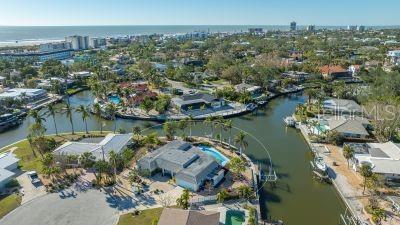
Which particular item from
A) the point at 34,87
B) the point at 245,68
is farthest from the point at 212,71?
the point at 34,87

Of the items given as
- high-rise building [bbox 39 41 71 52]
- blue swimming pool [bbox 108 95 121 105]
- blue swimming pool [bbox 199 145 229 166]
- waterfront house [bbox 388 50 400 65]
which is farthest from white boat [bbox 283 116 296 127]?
high-rise building [bbox 39 41 71 52]

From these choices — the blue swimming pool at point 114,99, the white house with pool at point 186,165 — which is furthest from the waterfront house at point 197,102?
the white house with pool at point 186,165

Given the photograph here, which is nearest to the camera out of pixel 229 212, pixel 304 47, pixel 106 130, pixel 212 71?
pixel 229 212

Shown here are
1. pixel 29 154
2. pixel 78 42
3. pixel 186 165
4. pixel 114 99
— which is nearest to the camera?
pixel 186 165

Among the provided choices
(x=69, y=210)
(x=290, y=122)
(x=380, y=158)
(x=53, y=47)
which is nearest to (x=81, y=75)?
(x=290, y=122)

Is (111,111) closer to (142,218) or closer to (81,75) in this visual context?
(142,218)

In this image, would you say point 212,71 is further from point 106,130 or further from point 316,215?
point 316,215

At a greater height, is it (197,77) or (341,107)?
(197,77)
